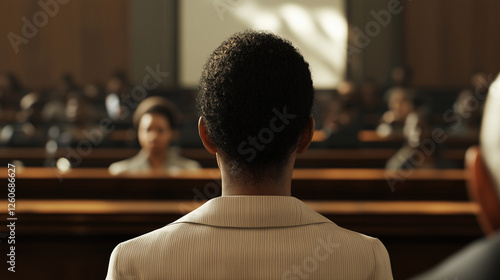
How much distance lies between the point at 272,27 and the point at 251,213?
8360 mm

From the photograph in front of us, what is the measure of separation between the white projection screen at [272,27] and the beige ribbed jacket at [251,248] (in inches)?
321

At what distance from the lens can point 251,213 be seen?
73 cm

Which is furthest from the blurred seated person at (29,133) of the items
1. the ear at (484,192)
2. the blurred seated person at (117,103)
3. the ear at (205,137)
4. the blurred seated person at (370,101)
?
the ear at (484,192)

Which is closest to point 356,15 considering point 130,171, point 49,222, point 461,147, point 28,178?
point 461,147

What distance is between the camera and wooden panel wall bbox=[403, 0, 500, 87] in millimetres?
8875

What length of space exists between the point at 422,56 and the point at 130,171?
22.1 feet

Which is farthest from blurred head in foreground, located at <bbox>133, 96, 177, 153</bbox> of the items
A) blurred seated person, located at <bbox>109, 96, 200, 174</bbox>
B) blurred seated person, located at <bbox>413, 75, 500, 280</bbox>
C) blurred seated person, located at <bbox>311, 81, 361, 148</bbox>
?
blurred seated person, located at <bbox>413, 75, 500, 280</bbox>

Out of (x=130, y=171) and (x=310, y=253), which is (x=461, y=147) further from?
(x=310, y=253)

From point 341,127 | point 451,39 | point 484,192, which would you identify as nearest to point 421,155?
point 341,127

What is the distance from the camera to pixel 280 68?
2.44ft

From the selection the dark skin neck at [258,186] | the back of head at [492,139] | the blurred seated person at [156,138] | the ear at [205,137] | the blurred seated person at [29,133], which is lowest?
the blurred seated person at [29,133]

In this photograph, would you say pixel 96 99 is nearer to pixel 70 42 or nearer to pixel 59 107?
pixel 59 107

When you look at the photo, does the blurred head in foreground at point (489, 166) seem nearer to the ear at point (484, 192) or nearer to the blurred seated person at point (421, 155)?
the ear at point (484, 192)

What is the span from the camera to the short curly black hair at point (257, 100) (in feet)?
2.43
